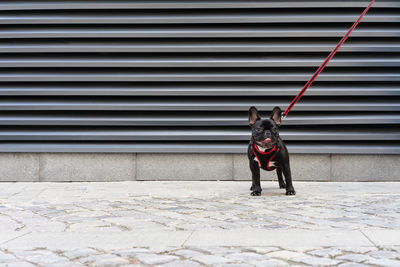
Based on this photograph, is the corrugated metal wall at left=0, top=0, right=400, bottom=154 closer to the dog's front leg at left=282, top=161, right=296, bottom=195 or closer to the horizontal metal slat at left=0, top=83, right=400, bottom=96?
the horizontal metal slat at left=0, top=83, right=400, bottom=96

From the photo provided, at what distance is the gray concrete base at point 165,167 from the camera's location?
9.28m

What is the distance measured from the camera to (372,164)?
927cm

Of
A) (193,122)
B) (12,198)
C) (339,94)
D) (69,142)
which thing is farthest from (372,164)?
(12,198)

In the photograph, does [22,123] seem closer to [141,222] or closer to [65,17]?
[65,17]

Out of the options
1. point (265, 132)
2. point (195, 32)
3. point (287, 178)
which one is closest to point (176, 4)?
point (195, 32)

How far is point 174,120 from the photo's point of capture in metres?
9.38

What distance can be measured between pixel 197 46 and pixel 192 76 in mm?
514

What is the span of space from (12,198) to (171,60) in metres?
3.58

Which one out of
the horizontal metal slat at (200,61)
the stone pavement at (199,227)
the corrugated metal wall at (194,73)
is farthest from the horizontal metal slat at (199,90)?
the stone pavement at (199,227)

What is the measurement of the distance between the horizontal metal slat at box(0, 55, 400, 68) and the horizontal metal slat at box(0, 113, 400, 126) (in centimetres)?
87

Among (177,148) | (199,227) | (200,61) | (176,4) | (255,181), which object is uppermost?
(176,4)

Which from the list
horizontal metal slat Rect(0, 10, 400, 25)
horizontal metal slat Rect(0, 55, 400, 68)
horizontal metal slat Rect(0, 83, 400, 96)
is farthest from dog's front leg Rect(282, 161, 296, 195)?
horizontal metal slat Rect(0, 10, 400, 25)

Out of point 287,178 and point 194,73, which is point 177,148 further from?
point 287,178

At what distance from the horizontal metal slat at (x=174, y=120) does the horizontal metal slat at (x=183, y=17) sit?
1.61 metres
